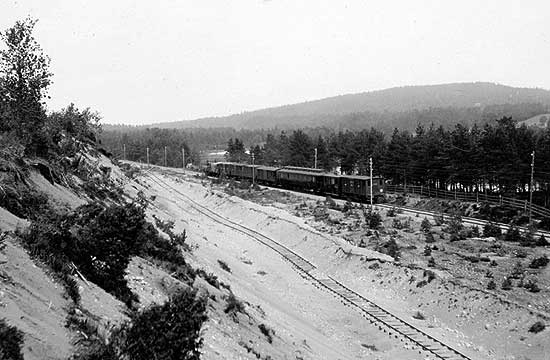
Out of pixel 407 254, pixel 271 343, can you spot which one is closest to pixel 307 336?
pixel 271 343

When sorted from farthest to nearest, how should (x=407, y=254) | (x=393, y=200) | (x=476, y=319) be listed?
(x=393, y=200) → (x=407, y=254) → (x=476, y=319)

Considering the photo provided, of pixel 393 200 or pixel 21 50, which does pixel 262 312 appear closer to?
pixel 21 50

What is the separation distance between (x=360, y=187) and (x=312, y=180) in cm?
1116

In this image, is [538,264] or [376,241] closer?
[538,264]

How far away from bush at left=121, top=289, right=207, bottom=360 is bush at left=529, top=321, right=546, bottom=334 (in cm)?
1628

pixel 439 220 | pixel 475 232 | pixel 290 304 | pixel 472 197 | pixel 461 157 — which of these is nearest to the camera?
pixel 290 304

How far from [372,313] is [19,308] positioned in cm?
1756

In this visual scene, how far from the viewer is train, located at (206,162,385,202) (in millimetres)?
54812

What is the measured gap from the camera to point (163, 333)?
25.9 feet

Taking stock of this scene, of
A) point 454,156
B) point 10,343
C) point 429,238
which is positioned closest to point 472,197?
point 454,156

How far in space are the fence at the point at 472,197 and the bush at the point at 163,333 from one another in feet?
130

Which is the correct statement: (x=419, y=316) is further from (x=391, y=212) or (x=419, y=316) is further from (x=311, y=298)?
(x=391, y=212)

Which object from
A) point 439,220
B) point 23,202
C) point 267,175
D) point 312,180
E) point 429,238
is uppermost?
point 23,202

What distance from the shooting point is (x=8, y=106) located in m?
19.7
